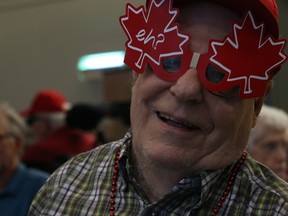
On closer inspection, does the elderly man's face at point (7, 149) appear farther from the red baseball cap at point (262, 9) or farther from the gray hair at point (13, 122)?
the red baseball cap at point (262, 9)

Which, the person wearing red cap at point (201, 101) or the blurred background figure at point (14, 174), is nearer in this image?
the person wearing red cap at point (201, 101)

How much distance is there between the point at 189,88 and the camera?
3.82 feet

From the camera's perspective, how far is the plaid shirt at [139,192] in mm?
1226

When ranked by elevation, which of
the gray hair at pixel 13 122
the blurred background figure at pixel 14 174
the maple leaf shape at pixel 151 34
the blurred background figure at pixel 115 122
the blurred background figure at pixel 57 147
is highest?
the maple leaf shape at pixel 151 34

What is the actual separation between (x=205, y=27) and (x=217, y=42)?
0.05m

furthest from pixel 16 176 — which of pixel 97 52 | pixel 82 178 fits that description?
pixel 97 52

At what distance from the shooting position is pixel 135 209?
4.21ft

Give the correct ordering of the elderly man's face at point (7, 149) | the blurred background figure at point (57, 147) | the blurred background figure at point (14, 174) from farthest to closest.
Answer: the blurred background figure at point (57, 147)
the elderly man's face at point (7, 149)
the blurred background figure at point (14, 174)

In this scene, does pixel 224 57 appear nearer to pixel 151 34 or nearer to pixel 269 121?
pixel 151 34

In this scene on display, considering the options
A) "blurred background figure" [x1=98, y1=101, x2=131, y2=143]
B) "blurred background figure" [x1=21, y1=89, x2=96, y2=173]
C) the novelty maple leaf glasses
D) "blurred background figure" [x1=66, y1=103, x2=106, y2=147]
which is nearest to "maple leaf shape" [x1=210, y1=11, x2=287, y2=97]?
the novelty maple leaf glasses

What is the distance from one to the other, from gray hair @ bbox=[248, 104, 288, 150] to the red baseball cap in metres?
1.37

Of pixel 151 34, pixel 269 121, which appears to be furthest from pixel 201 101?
pixel 269 121

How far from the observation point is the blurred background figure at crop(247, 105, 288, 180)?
8.39 feet

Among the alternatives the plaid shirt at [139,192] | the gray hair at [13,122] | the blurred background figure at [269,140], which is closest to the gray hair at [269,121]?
the blurred background figure at [269,140]
